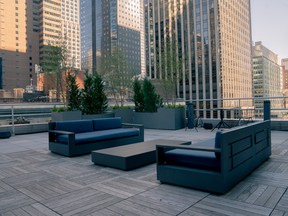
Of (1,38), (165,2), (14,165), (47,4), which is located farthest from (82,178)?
(47,4)

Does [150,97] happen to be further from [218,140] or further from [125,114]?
[218,140]

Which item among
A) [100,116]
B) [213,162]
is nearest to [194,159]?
[213,162]

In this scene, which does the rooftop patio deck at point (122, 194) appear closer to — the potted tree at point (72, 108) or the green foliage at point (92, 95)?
the potted tree at point (72, 108)

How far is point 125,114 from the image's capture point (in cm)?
1290

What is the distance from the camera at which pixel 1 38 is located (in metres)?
91.2

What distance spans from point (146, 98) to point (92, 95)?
9.20 feet

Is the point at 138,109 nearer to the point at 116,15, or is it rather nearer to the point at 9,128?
the point at 9,128

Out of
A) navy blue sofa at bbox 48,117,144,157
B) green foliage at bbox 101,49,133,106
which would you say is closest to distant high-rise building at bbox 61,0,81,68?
green foliage at bbox 101,49,133,106

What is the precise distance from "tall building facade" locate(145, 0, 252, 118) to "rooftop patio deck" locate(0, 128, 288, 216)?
61361mm

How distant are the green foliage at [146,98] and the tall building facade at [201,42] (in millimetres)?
52500

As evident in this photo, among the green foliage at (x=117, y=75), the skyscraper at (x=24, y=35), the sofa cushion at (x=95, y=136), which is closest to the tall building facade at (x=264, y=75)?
the skyscraper at (x=24, y=35)

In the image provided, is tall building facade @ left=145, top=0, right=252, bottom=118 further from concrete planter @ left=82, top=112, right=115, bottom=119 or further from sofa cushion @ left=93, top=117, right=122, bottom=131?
sofa cushion @ left=93, top=117, right=122, bottom=131

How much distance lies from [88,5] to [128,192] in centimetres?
14439

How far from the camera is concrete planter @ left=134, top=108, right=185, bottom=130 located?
11.7 metres
